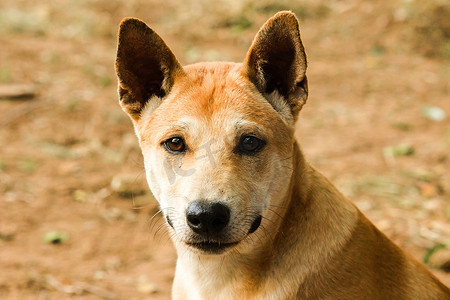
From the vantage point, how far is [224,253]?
287cm

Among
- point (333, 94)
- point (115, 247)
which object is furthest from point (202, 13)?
point (115, 247)

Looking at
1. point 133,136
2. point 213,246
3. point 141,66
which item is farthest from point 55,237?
point 213,246

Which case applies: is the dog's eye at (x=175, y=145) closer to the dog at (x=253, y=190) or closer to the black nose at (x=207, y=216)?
the dog at (x=253, y=190)

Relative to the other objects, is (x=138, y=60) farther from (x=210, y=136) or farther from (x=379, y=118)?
(x=379, y=118)

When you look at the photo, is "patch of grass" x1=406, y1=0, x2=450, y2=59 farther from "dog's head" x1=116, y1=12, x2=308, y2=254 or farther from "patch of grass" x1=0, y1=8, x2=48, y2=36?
"dog's head" x1=116, y1=12, x2=308, y2=254

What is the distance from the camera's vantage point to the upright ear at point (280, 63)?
117 inches

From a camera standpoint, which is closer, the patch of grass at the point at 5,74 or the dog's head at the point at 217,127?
the dog's head at the point at 217,127

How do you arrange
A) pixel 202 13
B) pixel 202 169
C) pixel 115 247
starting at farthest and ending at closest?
pixel 202 13 < pixel 115 247 < pixel 202 169

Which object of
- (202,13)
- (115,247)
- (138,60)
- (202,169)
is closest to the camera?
(202,169)

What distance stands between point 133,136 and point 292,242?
161 inches

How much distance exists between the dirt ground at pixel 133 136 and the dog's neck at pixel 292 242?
66.8 inches

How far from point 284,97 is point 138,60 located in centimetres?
87

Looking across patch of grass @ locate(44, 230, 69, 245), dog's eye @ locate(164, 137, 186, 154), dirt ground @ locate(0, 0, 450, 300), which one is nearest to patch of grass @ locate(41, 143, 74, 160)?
dirt ground @ locate(0, 0, 450, 300)

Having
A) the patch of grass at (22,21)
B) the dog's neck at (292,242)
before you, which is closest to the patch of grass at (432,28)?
the patch of grass at (22,21)
